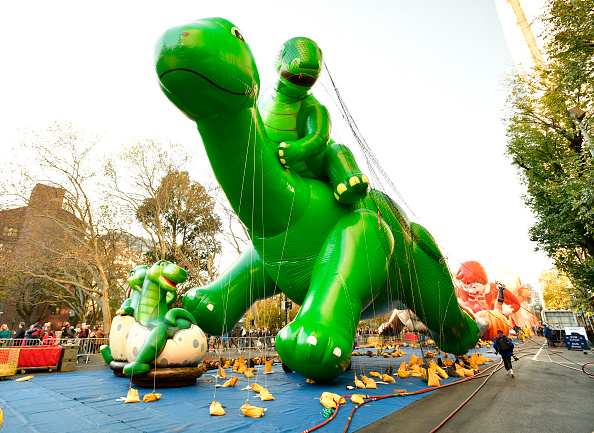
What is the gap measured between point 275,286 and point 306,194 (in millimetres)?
1832

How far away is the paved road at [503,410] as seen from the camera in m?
3.12

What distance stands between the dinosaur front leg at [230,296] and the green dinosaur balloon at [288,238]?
0.06 feet

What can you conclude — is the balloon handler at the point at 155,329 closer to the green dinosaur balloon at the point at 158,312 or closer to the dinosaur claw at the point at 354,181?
the green dinosaur balloon at the point at 158,312

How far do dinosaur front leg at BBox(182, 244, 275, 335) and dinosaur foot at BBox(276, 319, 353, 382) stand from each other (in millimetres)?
1839

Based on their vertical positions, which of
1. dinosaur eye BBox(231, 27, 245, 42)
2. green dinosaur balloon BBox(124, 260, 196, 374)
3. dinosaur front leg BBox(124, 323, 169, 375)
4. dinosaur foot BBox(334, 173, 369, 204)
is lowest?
dinosaur front leg BBox(124, 323, 169, 375)

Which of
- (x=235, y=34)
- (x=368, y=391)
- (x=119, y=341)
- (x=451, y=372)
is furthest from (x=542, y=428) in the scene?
(x=119, y=341)

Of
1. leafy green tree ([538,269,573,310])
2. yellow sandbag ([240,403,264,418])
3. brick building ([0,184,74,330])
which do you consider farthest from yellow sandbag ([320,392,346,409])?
leafy green tree ([538,269,573,310])

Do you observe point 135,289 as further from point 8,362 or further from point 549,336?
point 549,336

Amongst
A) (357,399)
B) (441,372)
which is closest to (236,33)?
(357,399)

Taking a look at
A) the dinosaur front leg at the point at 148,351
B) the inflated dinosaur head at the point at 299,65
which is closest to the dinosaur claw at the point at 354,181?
the inflated dinosaur head at the point at 299,65

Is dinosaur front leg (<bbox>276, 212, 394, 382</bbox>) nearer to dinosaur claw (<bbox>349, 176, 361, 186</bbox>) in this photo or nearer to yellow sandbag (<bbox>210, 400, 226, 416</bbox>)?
dinosaur claw (<bbox>349, 176, 361, 186</bbox>)

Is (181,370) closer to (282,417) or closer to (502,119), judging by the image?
(282,417)

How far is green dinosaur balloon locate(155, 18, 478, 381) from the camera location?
329 cm

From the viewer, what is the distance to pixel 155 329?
4.76m
